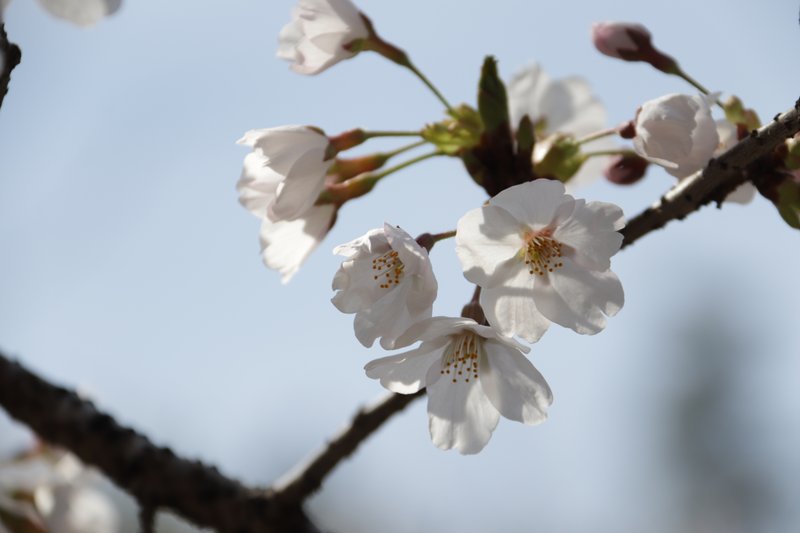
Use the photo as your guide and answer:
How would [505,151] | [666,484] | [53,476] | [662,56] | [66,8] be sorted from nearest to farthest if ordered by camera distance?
1. [66,8]
2. [505,151]
3. [662,56]
4. [53,476]
5. [666,484]

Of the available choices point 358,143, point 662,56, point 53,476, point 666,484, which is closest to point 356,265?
point 358,143

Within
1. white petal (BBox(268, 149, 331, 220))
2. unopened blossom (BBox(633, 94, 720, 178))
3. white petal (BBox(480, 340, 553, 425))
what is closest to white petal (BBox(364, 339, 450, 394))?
white petal (BBox(480, 340, 553, 425))

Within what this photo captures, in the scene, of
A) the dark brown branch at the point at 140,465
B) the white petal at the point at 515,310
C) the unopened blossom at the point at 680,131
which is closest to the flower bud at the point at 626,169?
the unopened blossom at the point at 680,131

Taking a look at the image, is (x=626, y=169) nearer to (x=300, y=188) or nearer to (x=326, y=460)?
(x=300, y=188)

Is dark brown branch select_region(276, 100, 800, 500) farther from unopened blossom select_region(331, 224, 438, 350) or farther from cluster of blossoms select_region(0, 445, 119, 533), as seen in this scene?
cluster of blossoms select_region(0, 445, 119, 533)

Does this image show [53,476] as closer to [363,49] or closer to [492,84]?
[363,49]

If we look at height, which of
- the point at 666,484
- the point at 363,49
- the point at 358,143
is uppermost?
the point at 363,49
